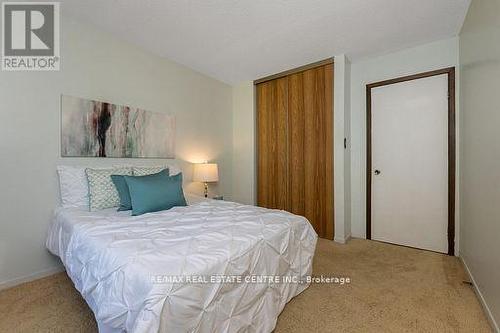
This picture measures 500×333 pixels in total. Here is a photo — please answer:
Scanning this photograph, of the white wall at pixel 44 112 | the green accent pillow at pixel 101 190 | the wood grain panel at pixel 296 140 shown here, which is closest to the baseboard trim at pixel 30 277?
the white wall at pixel 44 112

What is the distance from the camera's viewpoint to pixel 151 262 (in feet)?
3.47

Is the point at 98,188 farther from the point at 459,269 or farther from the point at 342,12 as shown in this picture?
the point at 459,269

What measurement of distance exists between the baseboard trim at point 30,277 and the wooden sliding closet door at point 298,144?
2.62 meters

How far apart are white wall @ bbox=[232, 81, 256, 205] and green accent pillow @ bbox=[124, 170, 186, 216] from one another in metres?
1.81

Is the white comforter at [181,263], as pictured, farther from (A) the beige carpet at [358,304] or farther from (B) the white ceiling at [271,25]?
(B) the white ceiling at [271,25]

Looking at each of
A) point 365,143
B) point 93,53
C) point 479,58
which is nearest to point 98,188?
point 93,53

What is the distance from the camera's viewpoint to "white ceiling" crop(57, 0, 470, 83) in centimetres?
202

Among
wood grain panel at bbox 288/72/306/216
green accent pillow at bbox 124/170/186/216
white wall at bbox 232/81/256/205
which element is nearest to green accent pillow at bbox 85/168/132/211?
green accent pillow at bbox 124/170/186/216

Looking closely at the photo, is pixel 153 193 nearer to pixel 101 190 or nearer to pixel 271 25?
pixel 101 190

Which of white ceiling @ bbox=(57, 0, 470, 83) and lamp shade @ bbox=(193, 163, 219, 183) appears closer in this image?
white ceiling @ bbox=(57, 0, 470, 83)

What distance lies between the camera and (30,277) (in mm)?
2008

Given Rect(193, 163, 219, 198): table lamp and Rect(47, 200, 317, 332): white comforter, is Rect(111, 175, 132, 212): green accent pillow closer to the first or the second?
Rect(47, 200, 317, 332): white comforter

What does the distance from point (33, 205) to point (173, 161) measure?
143 cm

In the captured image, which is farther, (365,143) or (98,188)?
(365,143)
